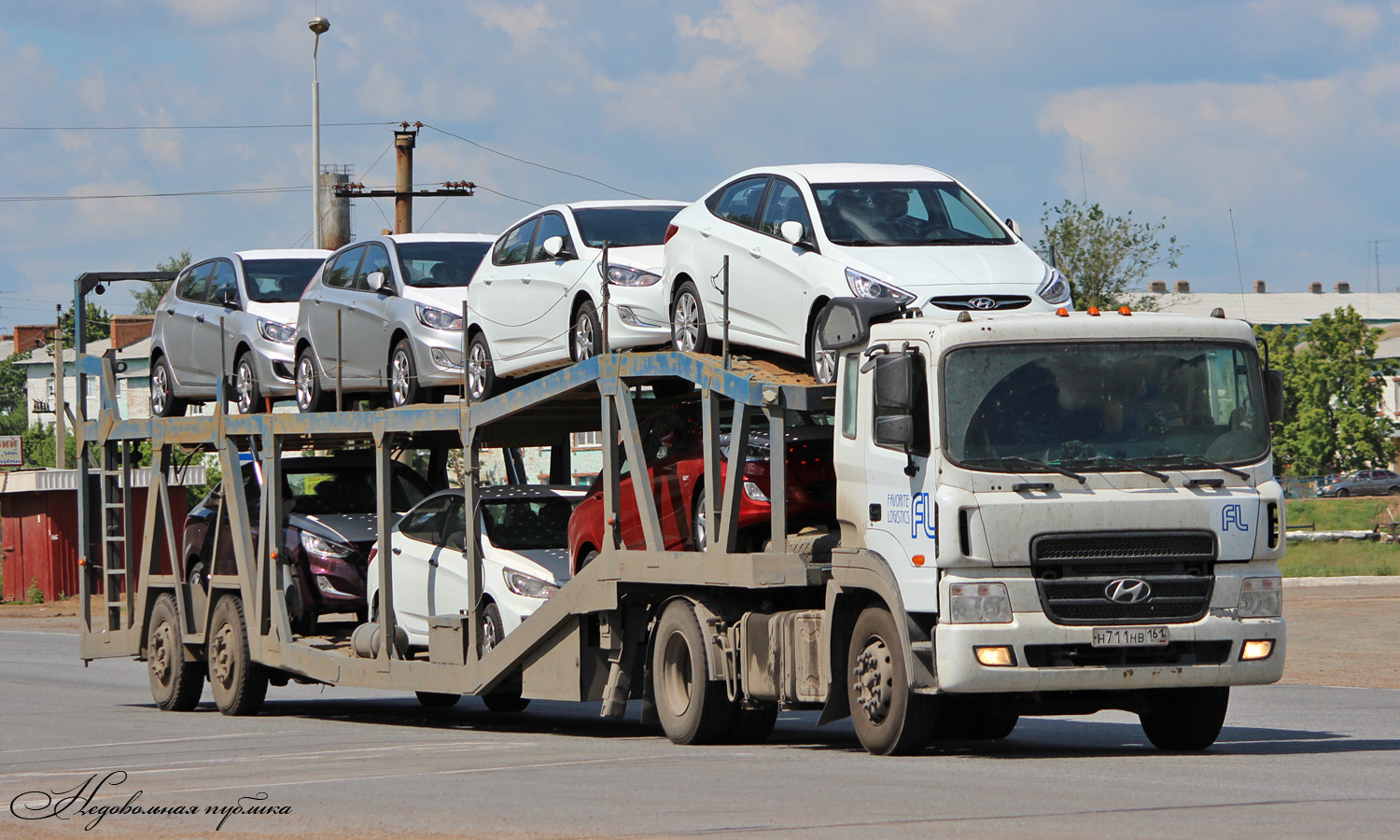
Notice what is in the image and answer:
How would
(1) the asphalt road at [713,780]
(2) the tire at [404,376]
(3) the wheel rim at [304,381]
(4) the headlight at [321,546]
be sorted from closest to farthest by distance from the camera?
(1) the asphalt road at [713,780] → (2) the tire at [404,376] → (4) the headlight at [321,546] → (3) the wheel rim at [304,381]

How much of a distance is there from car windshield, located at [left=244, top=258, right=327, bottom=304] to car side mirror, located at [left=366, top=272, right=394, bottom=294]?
7.26ft

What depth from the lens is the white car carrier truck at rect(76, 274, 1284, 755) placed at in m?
9.54

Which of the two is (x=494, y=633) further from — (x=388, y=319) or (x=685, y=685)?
(x=388, y=319)

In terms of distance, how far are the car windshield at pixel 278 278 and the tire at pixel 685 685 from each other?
710 cm

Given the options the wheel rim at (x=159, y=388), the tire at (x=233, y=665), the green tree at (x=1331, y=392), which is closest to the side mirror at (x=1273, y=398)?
the tire at (x=233, y=665)

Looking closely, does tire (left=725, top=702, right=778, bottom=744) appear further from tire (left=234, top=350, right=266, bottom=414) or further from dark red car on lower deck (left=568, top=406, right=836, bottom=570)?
tire (left=234, top=350, right=266, bottom=414)

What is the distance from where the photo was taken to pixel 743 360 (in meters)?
11.4

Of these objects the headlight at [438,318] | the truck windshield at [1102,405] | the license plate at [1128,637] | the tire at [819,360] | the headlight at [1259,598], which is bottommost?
the license plate at [1128,637]

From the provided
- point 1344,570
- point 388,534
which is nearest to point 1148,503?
point 388,534

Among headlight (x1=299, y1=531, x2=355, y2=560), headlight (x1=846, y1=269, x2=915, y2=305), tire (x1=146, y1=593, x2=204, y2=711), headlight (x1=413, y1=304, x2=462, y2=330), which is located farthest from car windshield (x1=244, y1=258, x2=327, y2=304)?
headlight (x1=846, y1=269, x2=915, y2=305)

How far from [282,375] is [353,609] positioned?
2.36 meters

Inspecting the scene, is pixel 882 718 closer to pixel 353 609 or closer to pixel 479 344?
pixel 479 344

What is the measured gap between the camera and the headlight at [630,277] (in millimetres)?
12766

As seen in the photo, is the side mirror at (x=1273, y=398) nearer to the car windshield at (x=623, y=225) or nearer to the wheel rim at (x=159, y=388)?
the car windshield at (x=623, y=225)
